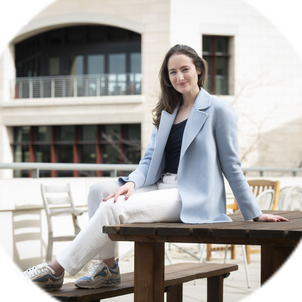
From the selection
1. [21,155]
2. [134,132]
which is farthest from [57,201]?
[21,155]

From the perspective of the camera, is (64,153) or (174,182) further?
(64,153)

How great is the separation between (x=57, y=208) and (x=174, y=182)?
3633 millimetres

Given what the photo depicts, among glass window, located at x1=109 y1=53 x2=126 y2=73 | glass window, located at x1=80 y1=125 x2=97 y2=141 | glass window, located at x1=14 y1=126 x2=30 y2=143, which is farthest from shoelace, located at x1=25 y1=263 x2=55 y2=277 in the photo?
glass window, located at x1=14 y1=126 x2=30 y2=143

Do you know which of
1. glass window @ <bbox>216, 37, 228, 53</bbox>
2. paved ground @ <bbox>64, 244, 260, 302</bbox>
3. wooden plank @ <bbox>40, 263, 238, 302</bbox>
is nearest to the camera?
wooden plank @ <bbox>40, 263, 238, 302</bbox>

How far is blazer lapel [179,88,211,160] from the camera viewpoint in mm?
3096

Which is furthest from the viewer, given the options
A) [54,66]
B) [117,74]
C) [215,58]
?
[54,66]

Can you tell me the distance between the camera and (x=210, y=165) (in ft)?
10.1

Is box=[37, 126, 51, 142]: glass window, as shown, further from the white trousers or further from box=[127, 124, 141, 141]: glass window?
the white trousers

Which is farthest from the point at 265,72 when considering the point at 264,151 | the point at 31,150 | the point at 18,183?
the point at 18,183

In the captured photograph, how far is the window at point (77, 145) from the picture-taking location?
23594mm

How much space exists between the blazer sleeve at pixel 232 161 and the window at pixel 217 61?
63.4 feet

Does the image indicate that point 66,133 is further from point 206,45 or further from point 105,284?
point 105,284

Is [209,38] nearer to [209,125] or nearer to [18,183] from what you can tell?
[18,183]

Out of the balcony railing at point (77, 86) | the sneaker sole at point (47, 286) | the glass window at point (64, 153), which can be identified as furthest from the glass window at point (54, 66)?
the sneaker sole at point (47, 286)
